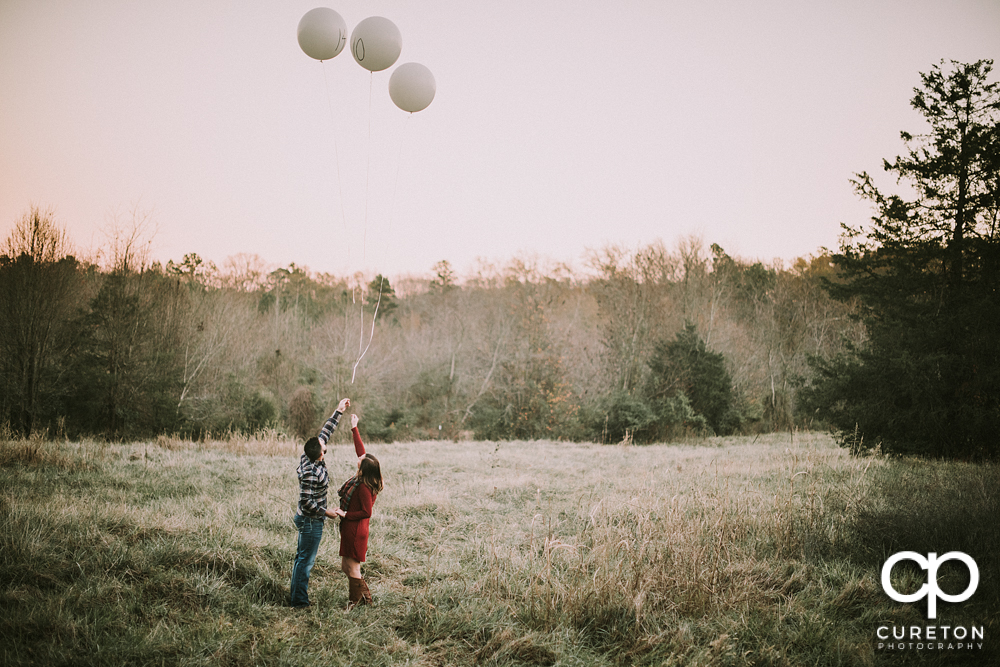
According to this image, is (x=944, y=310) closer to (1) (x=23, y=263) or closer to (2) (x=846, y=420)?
(2) (x=846, y=420)

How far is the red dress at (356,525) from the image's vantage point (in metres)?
4.25

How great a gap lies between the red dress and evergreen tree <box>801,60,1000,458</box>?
→ 9865 mm

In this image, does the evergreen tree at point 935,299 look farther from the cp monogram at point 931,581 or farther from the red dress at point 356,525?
the red dress at point 356,525

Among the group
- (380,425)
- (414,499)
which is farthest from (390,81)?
(380,425)

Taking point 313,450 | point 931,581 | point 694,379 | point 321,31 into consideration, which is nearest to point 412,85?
point 321,31

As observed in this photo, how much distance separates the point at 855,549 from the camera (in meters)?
5.34

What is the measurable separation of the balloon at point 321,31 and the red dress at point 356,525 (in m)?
5.56

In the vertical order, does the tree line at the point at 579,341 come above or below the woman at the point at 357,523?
above

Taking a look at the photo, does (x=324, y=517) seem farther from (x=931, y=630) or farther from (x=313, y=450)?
(x=931, y=630)

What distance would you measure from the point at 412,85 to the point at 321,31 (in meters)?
1.26

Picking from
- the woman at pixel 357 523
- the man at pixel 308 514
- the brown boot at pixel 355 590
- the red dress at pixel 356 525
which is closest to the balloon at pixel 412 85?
the woman at pixel 357 523

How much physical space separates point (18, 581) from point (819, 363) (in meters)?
A: 14.0

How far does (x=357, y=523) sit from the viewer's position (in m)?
4.29

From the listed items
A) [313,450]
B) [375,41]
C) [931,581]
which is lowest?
[931,581]
